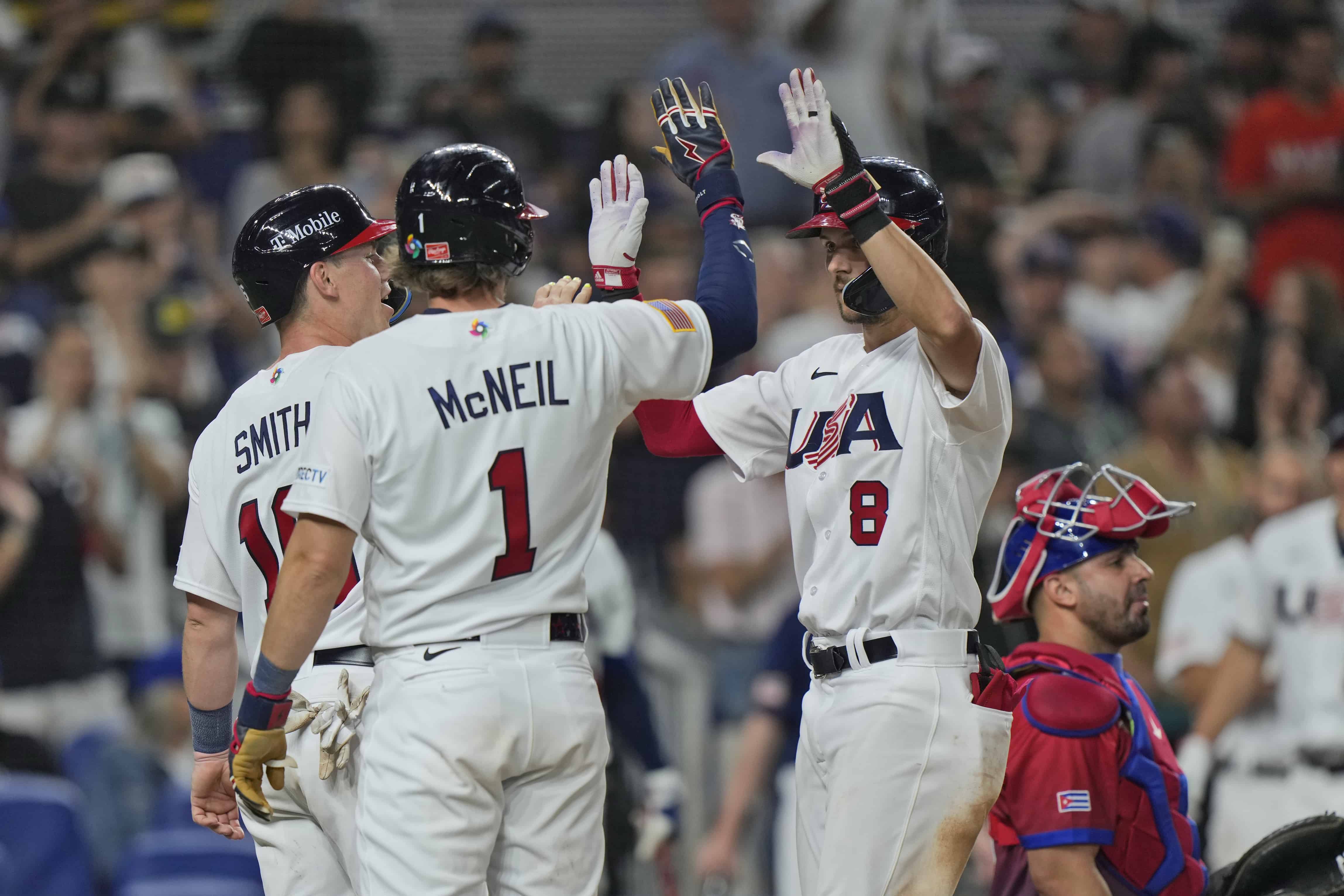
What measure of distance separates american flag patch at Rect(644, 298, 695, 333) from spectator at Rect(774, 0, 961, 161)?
20.7 feet

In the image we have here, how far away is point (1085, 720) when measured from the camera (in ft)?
13.5

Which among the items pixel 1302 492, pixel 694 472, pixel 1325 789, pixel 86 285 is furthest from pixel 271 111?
pixel 1325 789

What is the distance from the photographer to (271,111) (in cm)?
1023

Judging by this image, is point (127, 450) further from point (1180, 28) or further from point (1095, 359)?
point (1180, 28)

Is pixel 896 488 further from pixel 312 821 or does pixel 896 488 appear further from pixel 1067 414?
pixel 1067 414

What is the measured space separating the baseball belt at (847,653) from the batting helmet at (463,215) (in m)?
1.16

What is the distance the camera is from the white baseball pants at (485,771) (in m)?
3.56

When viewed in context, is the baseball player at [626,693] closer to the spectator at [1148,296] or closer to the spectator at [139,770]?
the spectator at [139,770]

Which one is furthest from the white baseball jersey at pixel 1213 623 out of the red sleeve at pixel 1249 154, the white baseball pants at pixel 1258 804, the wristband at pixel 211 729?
the wristband at pixel 211 729

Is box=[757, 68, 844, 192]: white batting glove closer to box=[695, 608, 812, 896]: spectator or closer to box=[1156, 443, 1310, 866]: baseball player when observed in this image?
box=[695, 608, 812, 896]: spectator

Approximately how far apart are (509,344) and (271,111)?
707 centimetres

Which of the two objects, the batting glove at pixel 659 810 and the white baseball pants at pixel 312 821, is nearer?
the white baseball pants at pixel 312 821

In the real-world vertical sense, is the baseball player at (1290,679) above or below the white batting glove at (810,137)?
below

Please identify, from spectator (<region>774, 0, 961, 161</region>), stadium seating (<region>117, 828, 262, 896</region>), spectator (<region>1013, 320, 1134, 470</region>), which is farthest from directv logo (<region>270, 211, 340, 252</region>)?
spectator (<region>774, 0, 961, 161</region>)
